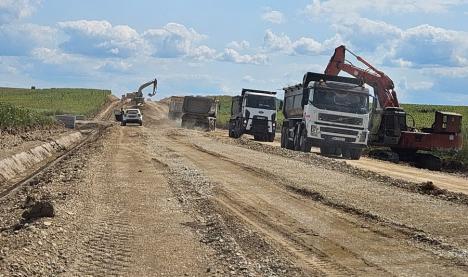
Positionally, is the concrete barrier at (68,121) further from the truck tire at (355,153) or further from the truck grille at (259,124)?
the truck tire at (355,153)

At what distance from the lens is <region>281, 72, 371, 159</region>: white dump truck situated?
94.0 ft

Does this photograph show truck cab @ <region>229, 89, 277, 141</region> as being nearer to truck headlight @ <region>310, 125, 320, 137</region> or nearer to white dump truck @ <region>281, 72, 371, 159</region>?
white dump truck @ <region>281, 72, 371, 159</region>

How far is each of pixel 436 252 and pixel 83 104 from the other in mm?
95660

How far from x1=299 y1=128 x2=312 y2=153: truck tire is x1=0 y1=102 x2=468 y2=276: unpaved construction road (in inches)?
432

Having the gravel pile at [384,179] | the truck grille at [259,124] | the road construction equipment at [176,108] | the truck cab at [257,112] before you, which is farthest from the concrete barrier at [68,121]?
the gravel pile at [384,179]

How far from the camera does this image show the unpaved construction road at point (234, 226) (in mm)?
7930

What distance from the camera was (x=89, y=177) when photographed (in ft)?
56.5

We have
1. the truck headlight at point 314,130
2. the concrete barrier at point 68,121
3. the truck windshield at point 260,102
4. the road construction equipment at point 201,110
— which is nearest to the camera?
the truck headlight at point 314,130

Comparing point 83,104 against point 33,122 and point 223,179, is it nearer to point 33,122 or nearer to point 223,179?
point 33,122

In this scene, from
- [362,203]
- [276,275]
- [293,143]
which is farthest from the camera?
[293,143]

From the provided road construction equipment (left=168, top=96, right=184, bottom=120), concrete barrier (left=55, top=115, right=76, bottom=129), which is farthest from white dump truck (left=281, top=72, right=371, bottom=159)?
road construction equipment (left=168, top=96, right=184, bottom=120)

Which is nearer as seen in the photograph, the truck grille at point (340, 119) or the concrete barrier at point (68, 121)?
the truck grille at point (340, 119)

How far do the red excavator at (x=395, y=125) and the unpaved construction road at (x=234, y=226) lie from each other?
1137cm

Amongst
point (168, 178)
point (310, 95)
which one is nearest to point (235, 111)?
point (310, 95)
